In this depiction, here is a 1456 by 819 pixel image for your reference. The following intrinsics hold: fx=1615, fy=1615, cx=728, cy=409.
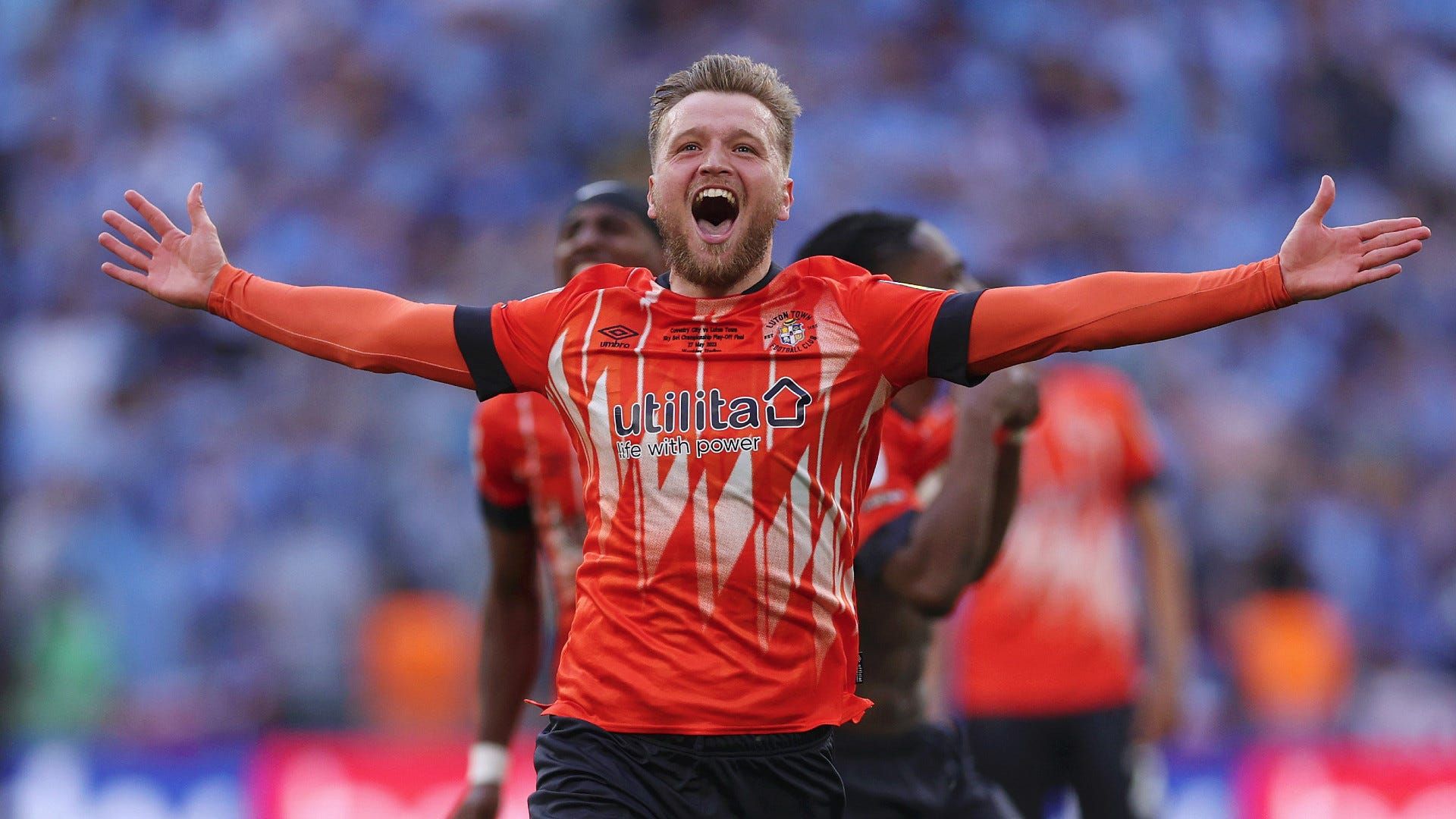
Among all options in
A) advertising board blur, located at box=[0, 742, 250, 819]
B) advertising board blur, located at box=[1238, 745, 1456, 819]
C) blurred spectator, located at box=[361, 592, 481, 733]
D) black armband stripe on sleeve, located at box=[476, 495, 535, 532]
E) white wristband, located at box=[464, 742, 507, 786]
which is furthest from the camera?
blurred spectator, located at box=[361, 592, 481, 733]

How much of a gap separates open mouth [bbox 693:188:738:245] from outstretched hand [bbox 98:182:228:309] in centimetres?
105

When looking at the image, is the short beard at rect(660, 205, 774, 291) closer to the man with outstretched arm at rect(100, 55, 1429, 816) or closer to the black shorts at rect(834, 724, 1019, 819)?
the man with outstretched arm at rect(100, 55, 1429, 816)

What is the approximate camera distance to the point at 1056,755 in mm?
6195

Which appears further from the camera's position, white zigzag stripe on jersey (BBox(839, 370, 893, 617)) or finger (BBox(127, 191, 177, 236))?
finger (BBox(127, 191, 177, 236))

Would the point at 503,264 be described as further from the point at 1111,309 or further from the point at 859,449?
the point at 1111,309

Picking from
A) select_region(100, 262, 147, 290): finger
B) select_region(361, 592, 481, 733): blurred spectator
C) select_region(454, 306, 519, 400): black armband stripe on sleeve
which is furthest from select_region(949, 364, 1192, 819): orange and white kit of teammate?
select_region(361, 592, 481, 733): blurred spectator

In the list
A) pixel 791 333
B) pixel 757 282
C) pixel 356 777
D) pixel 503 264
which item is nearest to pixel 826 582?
pixel 791 333

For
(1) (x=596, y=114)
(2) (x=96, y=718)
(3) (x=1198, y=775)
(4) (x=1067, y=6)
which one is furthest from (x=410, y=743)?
(4) (x=1067, y=6)

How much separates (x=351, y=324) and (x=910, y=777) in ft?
6.18

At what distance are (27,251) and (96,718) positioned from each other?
3.47m

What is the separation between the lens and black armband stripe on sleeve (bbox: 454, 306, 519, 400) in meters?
3.41

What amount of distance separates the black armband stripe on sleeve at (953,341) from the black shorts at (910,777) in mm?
1319

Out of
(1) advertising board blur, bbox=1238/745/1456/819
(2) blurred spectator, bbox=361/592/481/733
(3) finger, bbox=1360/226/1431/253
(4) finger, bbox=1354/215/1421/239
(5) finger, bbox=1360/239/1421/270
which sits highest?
(4) finger, bbox=1354/215/1421/239

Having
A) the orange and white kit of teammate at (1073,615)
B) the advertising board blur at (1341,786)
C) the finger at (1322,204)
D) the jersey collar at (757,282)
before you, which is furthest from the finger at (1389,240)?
the advertising board blur at (1341,786)
